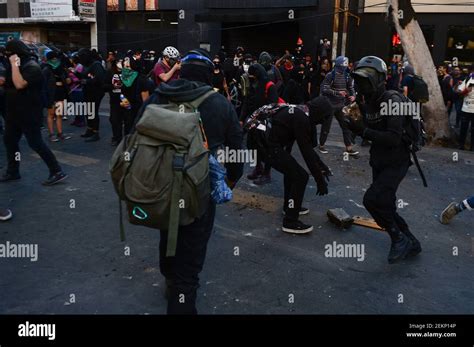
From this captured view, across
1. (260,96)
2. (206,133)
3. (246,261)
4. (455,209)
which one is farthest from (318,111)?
(260,96)

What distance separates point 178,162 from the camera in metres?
2.63

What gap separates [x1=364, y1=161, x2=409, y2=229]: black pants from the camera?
4.24 m

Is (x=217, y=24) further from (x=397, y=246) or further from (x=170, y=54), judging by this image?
(x=397, y=246)

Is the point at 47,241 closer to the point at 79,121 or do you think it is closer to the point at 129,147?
the point at 129,147

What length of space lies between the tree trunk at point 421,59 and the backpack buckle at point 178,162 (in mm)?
8642

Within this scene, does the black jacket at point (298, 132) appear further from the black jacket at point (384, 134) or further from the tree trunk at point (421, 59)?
the tree trunk at point (421, 59)

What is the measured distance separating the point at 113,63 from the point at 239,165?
680cm

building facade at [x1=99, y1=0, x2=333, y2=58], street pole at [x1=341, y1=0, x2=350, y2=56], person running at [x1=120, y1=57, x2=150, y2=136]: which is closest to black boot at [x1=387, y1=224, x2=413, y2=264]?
person running at [x1=120, y1=57, x2=150, y2=136]

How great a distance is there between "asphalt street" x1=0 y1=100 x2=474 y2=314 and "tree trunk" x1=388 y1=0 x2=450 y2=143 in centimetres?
369

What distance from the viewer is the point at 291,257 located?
175 inches

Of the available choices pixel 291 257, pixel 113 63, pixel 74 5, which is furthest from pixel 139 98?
pixel 74 5

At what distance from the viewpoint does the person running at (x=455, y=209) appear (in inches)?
200

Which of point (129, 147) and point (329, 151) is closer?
point (129, 147)

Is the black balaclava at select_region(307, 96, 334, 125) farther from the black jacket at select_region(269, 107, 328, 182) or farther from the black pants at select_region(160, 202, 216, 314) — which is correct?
the black pants at select_region(160, 202, 216, 314)
